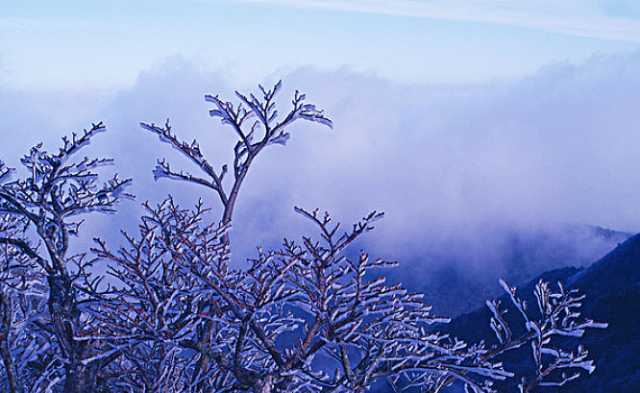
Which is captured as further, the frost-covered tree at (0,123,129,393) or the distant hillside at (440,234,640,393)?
the distant hillside at (440,234,640,393)

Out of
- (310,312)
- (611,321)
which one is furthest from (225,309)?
(611,321)

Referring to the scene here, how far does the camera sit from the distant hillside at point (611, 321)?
30844 millimetres

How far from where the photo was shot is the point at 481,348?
21.7 feet

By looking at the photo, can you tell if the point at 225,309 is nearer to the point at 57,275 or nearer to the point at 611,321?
the point at 57,275

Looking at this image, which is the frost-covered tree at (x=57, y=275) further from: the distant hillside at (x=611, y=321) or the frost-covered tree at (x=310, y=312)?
the distant hillside at (x=611, y=321)

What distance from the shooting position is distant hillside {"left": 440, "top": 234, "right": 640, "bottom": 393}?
3084 centimetres

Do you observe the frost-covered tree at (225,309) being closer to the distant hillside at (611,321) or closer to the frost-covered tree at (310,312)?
the frost-covered tree at (310,312)

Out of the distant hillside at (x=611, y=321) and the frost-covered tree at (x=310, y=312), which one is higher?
the distant hillside at (x=611, y=321)

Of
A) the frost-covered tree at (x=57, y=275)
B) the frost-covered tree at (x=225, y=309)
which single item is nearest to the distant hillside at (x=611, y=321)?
the frost-covered tree at (x=225, y=309)

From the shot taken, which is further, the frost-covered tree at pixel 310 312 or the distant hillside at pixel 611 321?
the distant hillside at pixel 611 321

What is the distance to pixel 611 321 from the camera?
37594 mm

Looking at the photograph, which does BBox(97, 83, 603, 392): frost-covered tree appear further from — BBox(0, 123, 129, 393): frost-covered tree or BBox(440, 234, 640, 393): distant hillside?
BBox(440, 234, 640, 393): distant hillside

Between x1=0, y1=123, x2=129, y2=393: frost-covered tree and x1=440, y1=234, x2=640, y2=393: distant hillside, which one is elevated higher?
x1=440, y1=234, x2=640, y2=393: distant hillside

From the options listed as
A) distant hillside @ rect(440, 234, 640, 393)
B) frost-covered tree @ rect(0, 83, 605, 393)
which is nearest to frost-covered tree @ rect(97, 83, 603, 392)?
frost-covered tree @ rect(0, 83, 605, 393)
